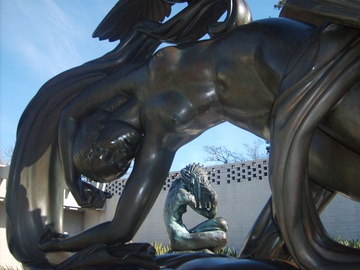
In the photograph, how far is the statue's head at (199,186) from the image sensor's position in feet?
15.8

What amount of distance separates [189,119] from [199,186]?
348cm

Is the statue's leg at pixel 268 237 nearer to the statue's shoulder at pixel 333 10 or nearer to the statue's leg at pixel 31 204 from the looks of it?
the statue's shoulder at pixel 333 10

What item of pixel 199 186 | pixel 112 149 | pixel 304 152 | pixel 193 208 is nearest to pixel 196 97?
pixel 112 149

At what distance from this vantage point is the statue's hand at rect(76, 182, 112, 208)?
1614 mm

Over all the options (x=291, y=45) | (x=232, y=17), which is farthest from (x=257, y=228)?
(x=232, y=17)

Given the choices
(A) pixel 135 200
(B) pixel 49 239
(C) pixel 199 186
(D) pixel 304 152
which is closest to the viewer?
(D) pixel 304 152

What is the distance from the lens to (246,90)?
132 cm

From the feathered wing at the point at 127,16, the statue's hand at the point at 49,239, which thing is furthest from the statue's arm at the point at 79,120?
the feathered wing at the point at 127,16

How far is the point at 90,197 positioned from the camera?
64.3 inches

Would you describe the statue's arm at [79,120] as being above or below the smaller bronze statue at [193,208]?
above

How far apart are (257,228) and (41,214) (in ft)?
2.67

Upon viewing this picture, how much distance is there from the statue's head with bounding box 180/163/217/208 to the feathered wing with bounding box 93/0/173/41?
3080 mm

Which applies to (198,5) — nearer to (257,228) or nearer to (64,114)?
(64,114)

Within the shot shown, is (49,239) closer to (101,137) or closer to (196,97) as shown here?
(101,137)
